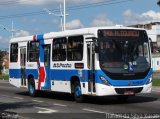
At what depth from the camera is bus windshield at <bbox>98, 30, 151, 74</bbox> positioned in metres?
18.5

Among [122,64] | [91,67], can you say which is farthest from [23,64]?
[122,64]

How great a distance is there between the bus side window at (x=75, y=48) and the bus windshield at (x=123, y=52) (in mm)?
1392

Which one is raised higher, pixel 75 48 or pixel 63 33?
pixel 63 33

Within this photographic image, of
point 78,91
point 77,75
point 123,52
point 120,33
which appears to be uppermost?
point 120,33

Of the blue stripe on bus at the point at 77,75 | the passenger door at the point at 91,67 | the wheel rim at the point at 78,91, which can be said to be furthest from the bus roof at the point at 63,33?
the wheel rim at the point at 78,91

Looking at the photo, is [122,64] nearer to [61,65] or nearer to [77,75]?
[77,75]

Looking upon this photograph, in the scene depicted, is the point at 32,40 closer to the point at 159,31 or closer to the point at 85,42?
the point at 85,42

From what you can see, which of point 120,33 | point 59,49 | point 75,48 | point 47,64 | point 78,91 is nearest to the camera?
point 120,33

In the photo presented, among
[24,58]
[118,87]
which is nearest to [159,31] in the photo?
[24,58]

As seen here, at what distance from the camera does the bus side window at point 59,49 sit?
2139 cm

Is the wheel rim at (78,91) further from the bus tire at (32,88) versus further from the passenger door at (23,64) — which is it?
the passenger door at (23,64)

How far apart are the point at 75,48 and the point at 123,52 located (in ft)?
8.09

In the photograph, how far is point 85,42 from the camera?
19.4 metres

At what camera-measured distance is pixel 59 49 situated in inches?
859
